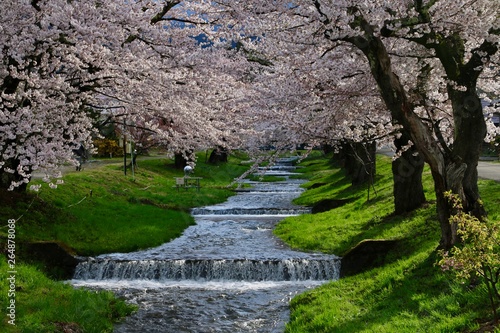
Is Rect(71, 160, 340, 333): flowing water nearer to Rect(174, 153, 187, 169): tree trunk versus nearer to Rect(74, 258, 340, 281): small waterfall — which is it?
Rect(74, 258, 340, 281): small waterfall

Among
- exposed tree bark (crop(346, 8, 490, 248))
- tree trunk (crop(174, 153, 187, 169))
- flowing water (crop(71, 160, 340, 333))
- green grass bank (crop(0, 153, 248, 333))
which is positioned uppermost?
exposed tree bark (crop(346, 8, 490, 248))

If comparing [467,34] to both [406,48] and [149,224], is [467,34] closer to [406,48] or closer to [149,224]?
[406,48]

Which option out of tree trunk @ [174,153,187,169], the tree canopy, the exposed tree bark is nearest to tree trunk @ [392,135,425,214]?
the tree canopy

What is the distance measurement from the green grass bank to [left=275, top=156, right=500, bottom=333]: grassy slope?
507cm

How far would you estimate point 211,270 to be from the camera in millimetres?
16406

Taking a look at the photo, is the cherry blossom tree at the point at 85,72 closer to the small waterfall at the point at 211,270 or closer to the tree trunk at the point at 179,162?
the small waterfall at the point at 211,270

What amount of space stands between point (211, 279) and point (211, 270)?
1.06 feet

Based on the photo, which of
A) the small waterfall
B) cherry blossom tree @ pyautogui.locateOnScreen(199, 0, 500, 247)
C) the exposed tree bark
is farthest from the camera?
the small waterfall

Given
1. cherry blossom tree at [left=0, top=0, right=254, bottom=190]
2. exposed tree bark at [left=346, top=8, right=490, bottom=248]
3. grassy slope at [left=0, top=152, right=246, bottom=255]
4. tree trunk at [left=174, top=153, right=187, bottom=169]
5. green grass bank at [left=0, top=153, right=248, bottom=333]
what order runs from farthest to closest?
tree trunk at [left=174, top=153, right=187, bottom=169] → grassy slope at [left=0, top=152, right=246, bottom=255] → cherry blossom tree at [left=0, top=0, right=254, bottom=190] → green grass bank at [left=0, top=153, right=248, bottom=333] → exposed tree bark at [left=346, top=8, right=490, bottom=248]

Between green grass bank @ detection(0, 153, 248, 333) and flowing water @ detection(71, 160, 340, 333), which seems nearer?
green grass bank @ detection(0, 153, 248, 333)

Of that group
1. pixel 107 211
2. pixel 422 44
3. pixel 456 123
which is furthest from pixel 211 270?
pixel 422 44

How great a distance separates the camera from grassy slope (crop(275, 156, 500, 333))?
9.36 metres

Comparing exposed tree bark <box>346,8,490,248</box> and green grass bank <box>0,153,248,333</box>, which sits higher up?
exposed tree bark <box>346,8,490,248</box>

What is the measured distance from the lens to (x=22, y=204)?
728 inches
